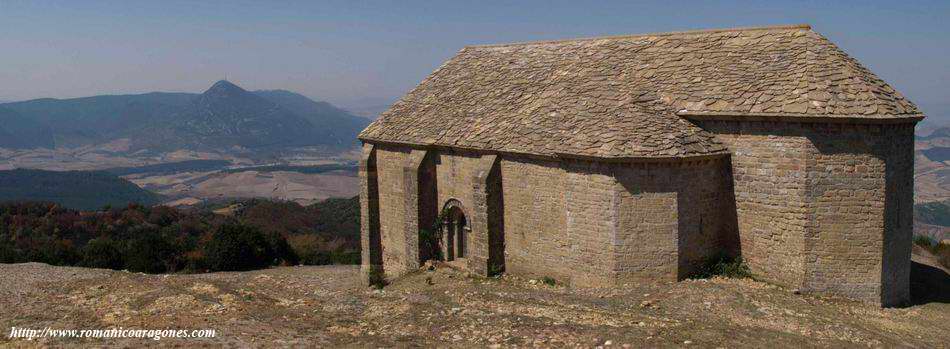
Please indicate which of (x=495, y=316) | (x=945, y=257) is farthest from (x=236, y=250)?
(x=945, y=257)

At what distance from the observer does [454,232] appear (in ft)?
68.5

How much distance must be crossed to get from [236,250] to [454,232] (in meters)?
11.8

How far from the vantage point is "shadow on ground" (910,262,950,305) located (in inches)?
650

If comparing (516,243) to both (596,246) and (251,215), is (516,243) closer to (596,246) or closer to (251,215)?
(596,246)

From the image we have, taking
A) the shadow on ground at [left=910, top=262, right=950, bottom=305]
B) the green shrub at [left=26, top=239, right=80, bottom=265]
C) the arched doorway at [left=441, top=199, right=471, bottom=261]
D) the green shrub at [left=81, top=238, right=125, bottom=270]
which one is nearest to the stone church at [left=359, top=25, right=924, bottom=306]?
the arched doorway at [left=441, top=199, right=471, bottom=261]

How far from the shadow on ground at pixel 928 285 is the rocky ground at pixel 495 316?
94 millimetres

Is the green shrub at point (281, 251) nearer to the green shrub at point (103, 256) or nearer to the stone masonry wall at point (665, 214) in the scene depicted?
the green shrub at point (103, 256)

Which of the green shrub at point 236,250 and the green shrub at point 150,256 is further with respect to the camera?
the green shrub at point 236,250

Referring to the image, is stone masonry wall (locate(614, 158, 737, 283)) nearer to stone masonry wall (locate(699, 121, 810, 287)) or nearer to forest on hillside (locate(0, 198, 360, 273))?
stone masonry wall (locate(699, 121, 810, 287))

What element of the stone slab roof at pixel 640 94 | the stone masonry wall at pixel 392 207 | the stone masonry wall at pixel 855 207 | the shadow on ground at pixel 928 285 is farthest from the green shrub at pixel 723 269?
the stone masonry wall at pixel 392 207

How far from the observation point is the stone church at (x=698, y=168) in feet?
48.3

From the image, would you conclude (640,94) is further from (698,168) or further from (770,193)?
(770,193)

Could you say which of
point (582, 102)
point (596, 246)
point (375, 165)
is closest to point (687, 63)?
point (582, 102)

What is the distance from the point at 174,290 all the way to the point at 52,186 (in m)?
88.1
